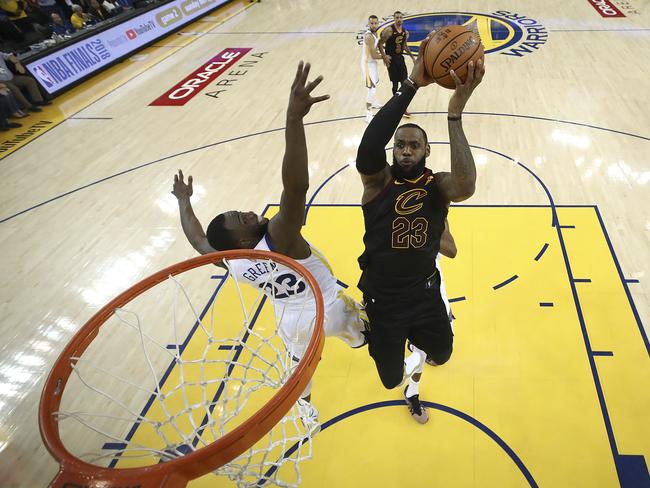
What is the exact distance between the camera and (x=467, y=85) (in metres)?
1.92

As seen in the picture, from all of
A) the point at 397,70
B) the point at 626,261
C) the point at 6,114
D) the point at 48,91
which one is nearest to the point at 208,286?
the point at 626,261

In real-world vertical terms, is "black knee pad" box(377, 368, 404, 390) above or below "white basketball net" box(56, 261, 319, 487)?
above

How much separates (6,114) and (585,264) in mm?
10852

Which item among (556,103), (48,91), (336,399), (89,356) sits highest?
(48,91)

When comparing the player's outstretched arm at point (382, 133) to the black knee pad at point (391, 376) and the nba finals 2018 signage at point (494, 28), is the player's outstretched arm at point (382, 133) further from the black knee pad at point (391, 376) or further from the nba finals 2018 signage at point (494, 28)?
the nba finals 2018 signage at point (494, 28)

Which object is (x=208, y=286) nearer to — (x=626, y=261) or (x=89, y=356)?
(x=89, y=356)

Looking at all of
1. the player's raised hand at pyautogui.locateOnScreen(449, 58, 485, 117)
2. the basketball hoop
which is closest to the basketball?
the player's raised hand at pyautogui.locateOnScreen(449, 58, 485, 117)

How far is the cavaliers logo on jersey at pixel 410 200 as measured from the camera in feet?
7.88

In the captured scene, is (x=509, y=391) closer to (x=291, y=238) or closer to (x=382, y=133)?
(x=291, y=238)

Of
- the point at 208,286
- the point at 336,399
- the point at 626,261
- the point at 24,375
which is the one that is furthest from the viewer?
the point at 208,286

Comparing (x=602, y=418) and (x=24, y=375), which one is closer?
(x=602, y=418)

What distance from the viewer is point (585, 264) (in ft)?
14.6

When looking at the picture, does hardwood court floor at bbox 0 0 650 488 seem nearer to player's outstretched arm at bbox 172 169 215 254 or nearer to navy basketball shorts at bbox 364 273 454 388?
navy basketball shorts at bbox 364 273 454 388

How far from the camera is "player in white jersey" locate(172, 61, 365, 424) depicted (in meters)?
1.81
